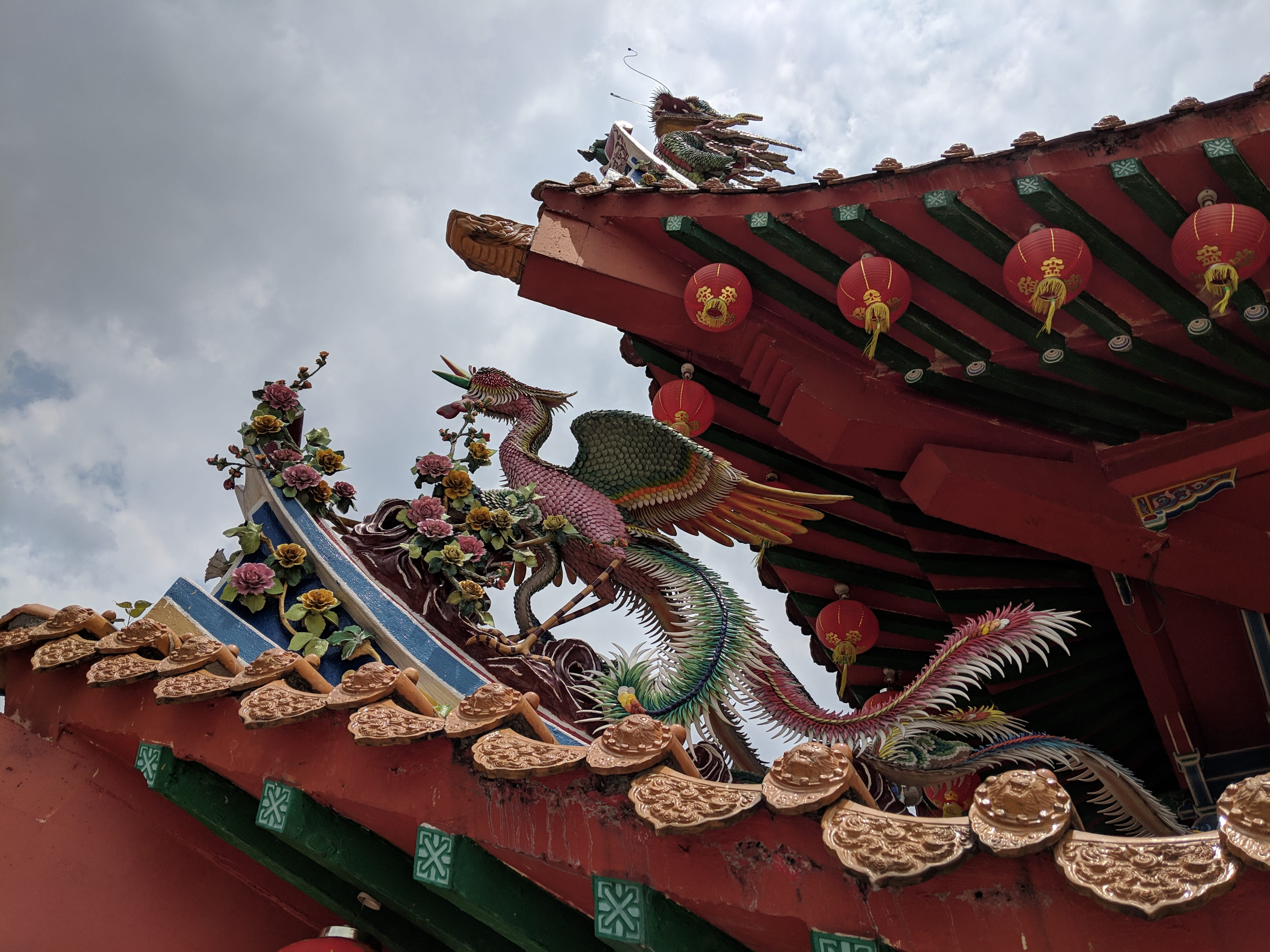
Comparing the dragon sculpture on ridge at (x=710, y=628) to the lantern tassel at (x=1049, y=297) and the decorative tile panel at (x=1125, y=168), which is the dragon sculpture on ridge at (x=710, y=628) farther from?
the decorative tile panel at (x=1125, y=168)

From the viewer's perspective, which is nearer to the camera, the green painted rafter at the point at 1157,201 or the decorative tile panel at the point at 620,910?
the decorative tile panel at the point at 620,910

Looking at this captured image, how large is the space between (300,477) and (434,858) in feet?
7.71

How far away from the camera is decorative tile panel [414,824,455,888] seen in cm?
235

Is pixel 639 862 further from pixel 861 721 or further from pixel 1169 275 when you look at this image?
pixel 1169 275

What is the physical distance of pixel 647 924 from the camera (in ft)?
7.04

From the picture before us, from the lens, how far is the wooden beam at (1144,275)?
409 centimetres

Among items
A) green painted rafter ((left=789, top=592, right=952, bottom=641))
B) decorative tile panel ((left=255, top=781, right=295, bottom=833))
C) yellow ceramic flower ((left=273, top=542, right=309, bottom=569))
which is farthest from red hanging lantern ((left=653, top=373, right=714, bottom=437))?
decorative tile panel ((left=255, top=781, right=295, bottom=833))

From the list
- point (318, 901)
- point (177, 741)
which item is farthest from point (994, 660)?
point (177, 741)

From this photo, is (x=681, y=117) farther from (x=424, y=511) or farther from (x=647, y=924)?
(x=647, y=924)

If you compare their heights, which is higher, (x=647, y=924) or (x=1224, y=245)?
(x=1224, y=245)

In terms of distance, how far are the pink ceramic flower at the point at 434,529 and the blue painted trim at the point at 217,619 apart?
31.5 inches

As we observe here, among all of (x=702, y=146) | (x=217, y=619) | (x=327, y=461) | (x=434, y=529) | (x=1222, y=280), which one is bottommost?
(x=217, y=619)

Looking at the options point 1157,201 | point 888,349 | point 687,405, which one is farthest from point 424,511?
point 1157,201

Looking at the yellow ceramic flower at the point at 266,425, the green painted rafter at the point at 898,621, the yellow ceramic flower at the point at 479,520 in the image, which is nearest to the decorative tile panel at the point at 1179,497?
the green painted rafter at the point at 898,621
